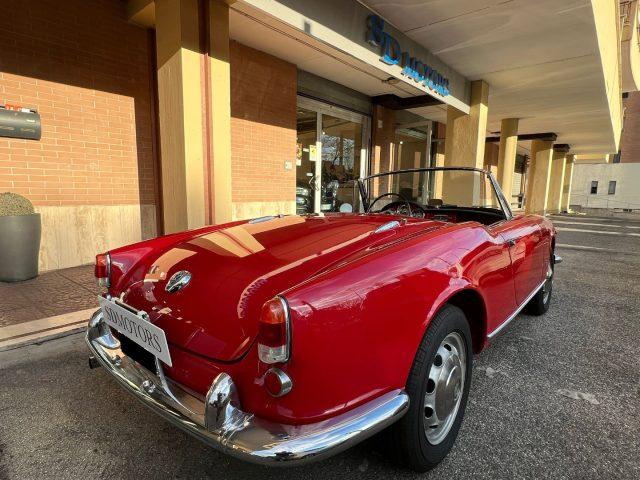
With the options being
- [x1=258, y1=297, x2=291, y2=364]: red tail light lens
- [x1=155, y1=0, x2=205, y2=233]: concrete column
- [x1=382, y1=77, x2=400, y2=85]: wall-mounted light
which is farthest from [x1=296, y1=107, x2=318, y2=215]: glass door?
[x1=258, y1=297, x2=291, y2=364]: red tail light lens

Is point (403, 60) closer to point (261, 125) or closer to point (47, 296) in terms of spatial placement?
point (261, 125)

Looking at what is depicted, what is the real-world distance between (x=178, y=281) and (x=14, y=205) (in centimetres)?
374

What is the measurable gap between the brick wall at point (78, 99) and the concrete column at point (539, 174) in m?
16.7

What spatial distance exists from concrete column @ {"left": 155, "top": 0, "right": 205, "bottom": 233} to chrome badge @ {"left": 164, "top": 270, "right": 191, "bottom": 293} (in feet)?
9.28

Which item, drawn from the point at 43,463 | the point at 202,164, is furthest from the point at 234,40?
the point at 43,463

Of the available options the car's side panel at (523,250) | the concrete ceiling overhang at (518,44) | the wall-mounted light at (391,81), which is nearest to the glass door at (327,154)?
the wall-mounted light at (391,81)

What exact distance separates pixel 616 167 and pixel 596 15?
122 feet

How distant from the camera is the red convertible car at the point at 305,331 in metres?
1.20

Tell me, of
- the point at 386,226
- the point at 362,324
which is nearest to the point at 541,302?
the point at 386,226

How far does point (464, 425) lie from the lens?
193cm

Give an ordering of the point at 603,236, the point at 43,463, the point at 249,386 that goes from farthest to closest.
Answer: the point at 603,236 → the point at 43,463 → the point at 249,386

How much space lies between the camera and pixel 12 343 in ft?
9.03

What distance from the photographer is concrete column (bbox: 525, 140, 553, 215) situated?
664 inches

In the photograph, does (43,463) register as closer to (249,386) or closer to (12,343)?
(249,386)
